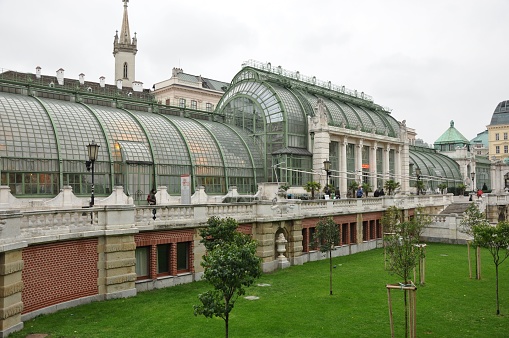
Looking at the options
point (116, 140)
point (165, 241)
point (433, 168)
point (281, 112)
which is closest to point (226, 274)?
point (165, 241)

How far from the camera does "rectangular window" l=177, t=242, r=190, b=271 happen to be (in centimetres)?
2461

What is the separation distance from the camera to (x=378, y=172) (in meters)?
57.4

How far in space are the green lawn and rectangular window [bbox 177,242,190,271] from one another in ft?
3.99

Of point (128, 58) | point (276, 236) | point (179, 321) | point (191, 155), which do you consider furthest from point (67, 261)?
point (128, 58)

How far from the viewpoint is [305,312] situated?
19.4 metres

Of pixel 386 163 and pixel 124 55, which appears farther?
pixel 124 55

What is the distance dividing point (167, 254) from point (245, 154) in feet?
71.0

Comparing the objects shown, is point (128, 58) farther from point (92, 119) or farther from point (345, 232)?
point (345, 232)

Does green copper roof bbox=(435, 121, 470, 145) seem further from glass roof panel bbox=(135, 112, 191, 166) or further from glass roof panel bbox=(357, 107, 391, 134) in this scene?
glass roof panel bbox=(135, 112, 191, 166)

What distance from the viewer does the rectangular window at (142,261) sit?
74.3 feet

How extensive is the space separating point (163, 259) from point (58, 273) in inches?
242

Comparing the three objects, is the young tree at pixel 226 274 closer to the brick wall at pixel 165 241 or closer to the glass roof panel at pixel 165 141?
the brick wall at pixel 165 241

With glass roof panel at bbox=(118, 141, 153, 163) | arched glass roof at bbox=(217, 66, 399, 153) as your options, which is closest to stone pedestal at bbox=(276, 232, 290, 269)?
glass roof panel at bbox=(118, 141, 153, 163)

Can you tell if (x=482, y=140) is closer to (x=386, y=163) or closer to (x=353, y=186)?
(x=386, y=163)
